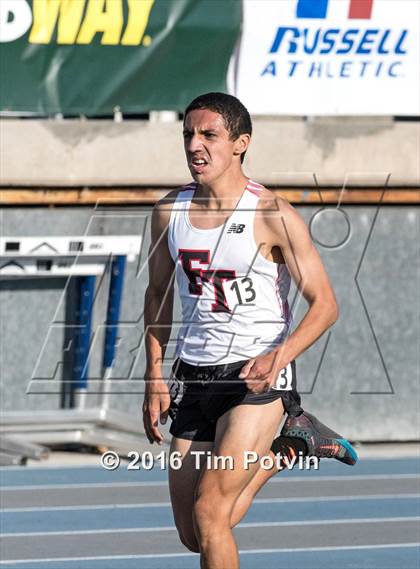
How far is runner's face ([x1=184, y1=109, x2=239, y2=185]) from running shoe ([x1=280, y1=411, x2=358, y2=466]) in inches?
39.0

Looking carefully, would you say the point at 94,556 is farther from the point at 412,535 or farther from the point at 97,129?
the point at 97,129

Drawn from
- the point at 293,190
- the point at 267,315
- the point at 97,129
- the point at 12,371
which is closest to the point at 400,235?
the point at 293,190

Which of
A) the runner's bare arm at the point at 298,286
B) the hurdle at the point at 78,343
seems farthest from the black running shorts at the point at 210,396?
the hurdle at the point at 78,343

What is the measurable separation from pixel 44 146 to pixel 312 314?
6372 mm

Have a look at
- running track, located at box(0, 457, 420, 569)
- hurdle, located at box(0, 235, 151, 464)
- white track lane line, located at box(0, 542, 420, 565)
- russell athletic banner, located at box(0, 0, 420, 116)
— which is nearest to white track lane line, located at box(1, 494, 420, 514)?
running track, located at box(0, 457, 420, 569)

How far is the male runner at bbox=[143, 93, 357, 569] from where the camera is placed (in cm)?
491

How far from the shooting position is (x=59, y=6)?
10.6 metres

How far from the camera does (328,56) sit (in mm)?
10914

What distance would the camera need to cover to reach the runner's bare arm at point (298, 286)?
488cm

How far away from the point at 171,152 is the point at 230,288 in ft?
20.0

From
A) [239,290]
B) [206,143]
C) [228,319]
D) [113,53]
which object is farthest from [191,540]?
[113,53]

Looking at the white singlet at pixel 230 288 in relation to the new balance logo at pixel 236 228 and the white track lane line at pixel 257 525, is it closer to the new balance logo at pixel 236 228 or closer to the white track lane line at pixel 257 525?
the new balance logo at pixel 236 228

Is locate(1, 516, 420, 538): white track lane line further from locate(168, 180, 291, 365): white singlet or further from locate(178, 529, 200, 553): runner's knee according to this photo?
locate(168, 180, 291, 365): white singlet

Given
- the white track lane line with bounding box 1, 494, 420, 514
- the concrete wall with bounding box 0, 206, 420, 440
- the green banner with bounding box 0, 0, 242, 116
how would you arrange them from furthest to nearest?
1. the concrete wall with bounding box 0, 206, 420, 440
2. the green banner with bounding box 0, 0, 242, 116
3. the white track lane line with bounding box 1, 494, 420, 514
